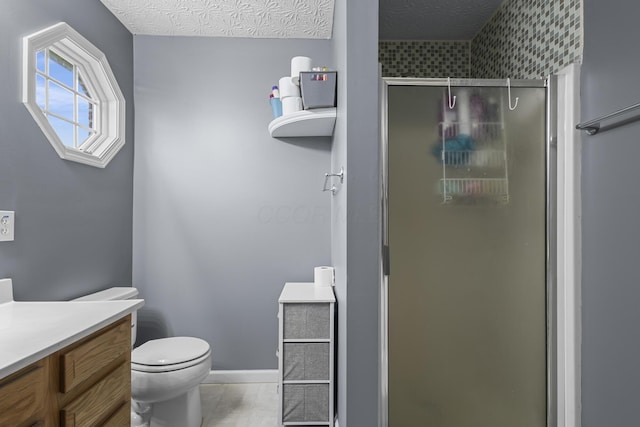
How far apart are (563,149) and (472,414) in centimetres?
128

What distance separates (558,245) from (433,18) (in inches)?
64.2

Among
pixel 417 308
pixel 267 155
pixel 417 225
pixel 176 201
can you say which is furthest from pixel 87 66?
pixel 417 308

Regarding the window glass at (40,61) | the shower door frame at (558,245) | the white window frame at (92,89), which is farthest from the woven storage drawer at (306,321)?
the window glass at (40,61)

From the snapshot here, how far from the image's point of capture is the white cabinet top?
6.23 ft

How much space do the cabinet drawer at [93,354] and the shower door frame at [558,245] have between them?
1.03 meters

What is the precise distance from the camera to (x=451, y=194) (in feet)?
5.36

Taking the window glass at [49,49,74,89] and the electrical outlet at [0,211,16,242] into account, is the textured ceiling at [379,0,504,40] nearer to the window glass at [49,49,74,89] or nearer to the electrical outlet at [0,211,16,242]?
the window glass at [49,49,74,89]

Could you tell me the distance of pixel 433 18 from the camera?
2330mm

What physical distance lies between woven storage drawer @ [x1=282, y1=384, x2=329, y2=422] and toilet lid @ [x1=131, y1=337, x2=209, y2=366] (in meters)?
0.51

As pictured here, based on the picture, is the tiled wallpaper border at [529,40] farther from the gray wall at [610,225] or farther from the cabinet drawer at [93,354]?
the cabinet drawer at [93,354]

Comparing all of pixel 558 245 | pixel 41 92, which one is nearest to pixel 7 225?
pixel 41 92

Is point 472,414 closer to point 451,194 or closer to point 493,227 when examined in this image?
point 493,227

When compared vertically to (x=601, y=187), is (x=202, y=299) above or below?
below

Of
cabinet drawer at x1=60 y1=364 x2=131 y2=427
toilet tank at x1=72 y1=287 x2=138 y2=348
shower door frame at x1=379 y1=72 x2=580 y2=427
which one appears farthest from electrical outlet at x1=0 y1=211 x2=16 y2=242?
shower door frame at x1=379 y1=72 x2=580 y2=427
